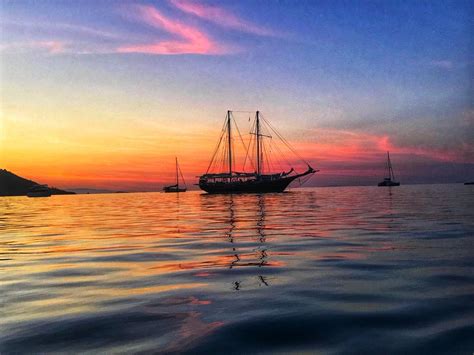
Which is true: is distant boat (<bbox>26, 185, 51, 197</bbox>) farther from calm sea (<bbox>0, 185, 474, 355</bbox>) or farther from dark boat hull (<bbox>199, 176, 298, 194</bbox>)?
calm sea (<bbox>0, 185, 474, 355</bbox>)

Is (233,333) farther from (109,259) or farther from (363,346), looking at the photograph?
(109,259)

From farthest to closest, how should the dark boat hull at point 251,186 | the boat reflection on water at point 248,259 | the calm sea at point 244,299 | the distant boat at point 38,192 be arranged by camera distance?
the distant boat at point 38,192, the dark boat hull at point 251,186, the boat reflection on water at point 248,259, the calm sea at point 244,299

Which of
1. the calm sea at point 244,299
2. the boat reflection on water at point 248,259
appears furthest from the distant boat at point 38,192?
the calm sea at point 244,299

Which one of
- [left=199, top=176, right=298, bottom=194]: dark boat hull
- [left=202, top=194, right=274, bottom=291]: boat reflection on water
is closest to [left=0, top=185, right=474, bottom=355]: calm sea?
[left=202, top=194, right=274, bottom=291]: boat reflection on water

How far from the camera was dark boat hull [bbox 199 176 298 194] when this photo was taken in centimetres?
9044

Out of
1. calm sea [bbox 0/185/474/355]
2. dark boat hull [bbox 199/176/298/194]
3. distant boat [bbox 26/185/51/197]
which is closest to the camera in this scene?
calm sea [bbox 0/185/474/355]

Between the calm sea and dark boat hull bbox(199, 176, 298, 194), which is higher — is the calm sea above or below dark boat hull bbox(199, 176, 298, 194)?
below

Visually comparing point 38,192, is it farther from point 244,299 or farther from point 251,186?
point 244,299

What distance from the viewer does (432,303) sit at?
5078 mm

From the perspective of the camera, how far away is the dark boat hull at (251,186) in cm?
9044

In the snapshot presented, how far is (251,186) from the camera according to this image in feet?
302

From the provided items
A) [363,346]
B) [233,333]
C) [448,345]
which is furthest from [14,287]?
[448,345]

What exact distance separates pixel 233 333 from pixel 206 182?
93.4m

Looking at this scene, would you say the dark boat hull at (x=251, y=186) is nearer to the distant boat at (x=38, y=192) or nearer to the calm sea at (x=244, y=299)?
the calm sea at (x=244, y=299)
